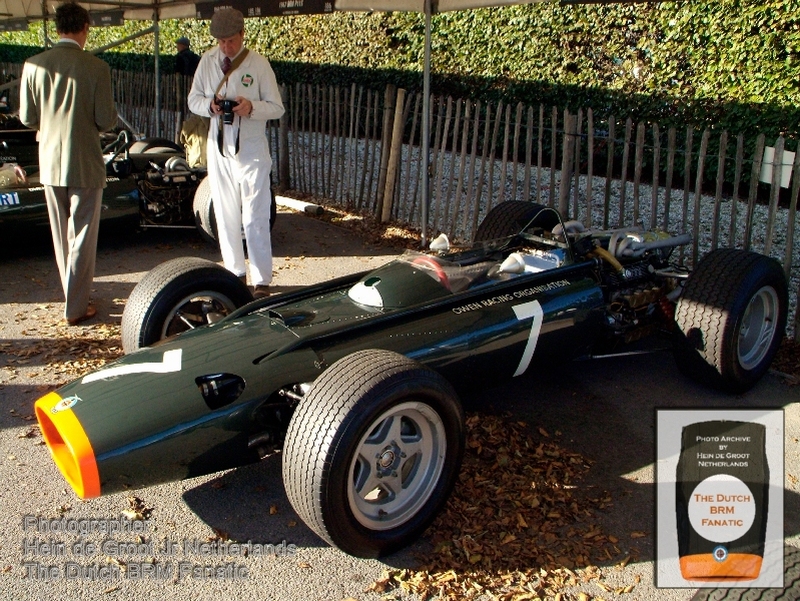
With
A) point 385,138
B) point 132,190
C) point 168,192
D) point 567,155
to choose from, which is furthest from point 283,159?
point 567,155

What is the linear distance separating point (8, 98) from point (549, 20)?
843 centimetres

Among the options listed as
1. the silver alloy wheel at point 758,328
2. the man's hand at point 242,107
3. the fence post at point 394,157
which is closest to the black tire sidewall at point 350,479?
the silver alloy wheel at point 758,328

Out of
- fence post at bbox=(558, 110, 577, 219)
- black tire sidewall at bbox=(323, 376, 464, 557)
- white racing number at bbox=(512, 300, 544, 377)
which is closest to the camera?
black tire sidewall at bbox=(323, 376, 464, 557)

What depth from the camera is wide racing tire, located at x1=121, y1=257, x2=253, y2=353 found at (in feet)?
14.1

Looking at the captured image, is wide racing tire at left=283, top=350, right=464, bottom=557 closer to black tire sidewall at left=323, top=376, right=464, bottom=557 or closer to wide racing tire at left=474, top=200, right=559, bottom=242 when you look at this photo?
black tire sidewall at left=323, top=376, right=464, bottom=557

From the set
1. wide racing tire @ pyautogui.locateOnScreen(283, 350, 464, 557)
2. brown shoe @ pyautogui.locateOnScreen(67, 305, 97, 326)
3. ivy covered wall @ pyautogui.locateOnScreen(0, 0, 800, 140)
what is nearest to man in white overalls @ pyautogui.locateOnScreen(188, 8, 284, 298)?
brown shoe @ pyautogui.locateOnScreen(67, 305, 97, 326)

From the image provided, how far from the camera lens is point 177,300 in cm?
436

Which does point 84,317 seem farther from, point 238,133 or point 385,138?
point 385,138

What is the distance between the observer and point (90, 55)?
226 inches

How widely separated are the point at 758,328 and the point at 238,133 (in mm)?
3917

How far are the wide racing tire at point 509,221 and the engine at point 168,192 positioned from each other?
3596 mm

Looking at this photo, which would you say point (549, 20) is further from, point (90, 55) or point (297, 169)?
point (90, 55)

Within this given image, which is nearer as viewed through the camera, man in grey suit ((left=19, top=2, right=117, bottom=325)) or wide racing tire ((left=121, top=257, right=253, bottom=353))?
wide racing tire ((left=121, top=257, right=253, bottom=353))

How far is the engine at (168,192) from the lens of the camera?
316 inches
